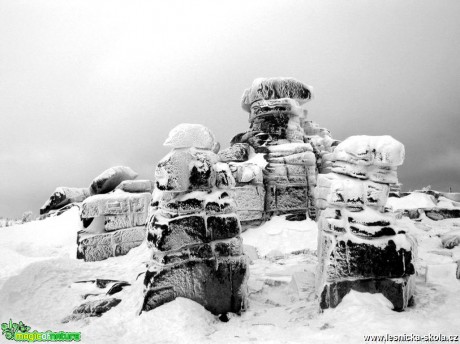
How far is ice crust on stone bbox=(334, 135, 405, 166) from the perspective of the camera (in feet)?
10.5

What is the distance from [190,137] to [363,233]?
2120 millimetres

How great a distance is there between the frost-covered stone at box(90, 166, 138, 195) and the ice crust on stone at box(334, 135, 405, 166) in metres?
5.95

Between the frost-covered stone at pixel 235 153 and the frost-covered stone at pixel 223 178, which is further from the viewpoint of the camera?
the frost-covered stone at pixel 235 153

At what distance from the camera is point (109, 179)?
25.1 ft

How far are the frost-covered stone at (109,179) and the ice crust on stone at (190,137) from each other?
4.62 m

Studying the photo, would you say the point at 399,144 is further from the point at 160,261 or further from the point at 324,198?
the point at 160,261

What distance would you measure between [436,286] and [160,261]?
120 inches

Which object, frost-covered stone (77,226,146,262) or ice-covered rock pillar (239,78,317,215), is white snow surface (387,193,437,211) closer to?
ice-covered rock pillar (239,78,317,215)

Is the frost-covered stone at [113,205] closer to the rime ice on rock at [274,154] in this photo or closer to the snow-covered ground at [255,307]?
the snow-covered ground at [255,307]

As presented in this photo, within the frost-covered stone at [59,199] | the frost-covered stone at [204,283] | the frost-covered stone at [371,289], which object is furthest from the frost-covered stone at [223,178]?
the frost-covered stone at [59,199]

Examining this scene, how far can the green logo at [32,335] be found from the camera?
261 centimetres

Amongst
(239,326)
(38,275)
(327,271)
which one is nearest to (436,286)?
(327,271)

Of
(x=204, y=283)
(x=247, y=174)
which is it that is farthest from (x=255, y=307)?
(x=247, y=174)

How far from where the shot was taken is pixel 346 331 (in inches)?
100
